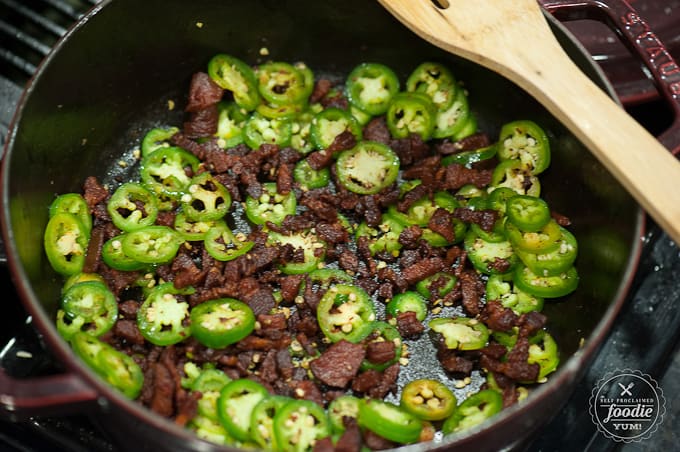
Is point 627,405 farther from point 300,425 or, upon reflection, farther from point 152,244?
point 152,244

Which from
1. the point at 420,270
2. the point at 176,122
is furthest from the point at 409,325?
the point at 176,122

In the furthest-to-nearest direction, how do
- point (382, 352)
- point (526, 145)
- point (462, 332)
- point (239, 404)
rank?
point (526, 145) < point (462, 332) < point (382, 352) < point (239, 404)

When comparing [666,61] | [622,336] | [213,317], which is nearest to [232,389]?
[213,317]

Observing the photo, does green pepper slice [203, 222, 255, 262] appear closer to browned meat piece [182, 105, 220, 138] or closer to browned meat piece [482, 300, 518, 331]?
browned meat piece [182, 105, 220, 138]

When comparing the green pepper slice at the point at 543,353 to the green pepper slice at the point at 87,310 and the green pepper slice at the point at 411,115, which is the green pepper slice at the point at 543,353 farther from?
the green pepper slice at the point at 87,310

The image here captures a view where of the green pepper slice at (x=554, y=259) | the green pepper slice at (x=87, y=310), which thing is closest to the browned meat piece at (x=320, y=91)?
the green pepper slice at (x=554, y=259)

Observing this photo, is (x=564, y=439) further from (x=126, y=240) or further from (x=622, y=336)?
(x=126, y=240)

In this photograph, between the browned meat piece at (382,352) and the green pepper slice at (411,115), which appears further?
the green pepper slice at (411,115)

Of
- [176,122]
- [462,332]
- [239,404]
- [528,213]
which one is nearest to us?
[239,404]
